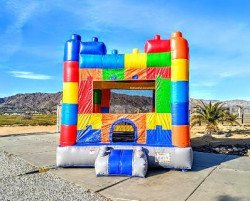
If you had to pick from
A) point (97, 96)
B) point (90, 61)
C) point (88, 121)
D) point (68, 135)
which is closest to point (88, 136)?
point (88, 121)

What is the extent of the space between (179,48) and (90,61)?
2.41 m

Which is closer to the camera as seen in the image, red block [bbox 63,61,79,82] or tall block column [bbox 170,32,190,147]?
tall block column [bbox 170,32,190,147]

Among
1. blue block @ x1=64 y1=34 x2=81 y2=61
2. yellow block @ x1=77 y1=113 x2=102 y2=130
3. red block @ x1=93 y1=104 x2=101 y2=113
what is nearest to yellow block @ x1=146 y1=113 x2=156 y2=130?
yellow block @ x1=77 y1=113 x2=102 y2=130

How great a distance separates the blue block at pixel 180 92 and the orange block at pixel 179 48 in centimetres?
70

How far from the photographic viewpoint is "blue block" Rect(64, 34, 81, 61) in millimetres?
9070

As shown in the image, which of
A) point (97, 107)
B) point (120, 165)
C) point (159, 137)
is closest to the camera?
point (120, 165)

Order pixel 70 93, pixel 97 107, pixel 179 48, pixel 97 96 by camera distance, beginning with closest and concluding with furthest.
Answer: pixel 179 48, pixel 70 93, pixel 97 107, pixel 97 96

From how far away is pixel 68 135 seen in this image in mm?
8898

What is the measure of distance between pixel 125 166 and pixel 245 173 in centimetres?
312

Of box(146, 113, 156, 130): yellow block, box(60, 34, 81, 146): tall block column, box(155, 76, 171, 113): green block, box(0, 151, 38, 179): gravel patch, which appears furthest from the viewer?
box(60, 34, 81, 146): tall block column

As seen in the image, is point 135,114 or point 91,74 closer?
point 135,114

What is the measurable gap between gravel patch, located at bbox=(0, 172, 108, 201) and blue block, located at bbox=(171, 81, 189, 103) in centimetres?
338

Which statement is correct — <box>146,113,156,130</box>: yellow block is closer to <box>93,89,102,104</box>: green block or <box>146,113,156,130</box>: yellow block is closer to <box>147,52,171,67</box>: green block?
<box>147,52,171,67</box>: green block

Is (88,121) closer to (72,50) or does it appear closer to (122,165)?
(122,165)
